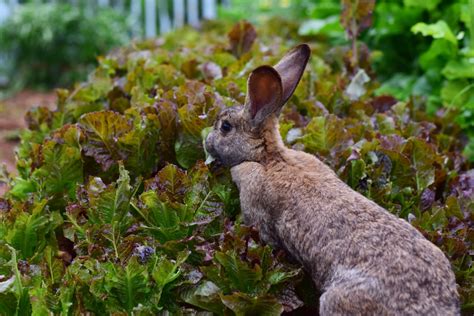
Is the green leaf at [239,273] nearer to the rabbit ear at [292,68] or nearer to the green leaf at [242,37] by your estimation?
the rabbit ear at [292,68]

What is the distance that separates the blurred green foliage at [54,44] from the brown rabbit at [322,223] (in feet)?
26.2

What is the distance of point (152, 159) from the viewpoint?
413 centimetres

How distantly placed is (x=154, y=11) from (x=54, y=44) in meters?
2.50

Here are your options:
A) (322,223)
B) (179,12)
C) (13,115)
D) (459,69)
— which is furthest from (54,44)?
(322,223)

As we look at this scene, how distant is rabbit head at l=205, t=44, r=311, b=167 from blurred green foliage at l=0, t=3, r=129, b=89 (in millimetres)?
7865

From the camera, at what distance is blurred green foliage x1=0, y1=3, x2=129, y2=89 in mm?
11305

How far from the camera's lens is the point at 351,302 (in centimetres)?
285

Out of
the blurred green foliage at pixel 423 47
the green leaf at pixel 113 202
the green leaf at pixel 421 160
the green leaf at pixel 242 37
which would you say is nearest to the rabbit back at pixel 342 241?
Result: the green leaf at pixel 113 202

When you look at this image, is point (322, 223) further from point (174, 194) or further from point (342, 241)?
point (174, 194)

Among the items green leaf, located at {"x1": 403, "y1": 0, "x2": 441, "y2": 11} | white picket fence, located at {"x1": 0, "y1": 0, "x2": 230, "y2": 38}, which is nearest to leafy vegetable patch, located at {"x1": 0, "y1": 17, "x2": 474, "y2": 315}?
green leaf, located at {"x1": 403, "y1": 0, "x2": 441, "y2": 11}

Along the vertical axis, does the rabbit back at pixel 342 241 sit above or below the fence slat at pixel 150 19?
above

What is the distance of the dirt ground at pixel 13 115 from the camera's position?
7.92m

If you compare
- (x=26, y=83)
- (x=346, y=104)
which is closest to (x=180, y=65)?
(x=346, y=104)

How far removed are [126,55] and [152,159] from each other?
8.89 feet
